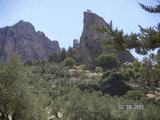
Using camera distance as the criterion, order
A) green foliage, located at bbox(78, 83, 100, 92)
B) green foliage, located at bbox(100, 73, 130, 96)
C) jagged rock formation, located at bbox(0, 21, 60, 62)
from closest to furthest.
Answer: green foliage, located at bbox(78, 83, 100, 92) → green foliage, located at bbox(100, 73, 130, 96) → jagged rock formation, located at bbox(0, 21, 60, 62)

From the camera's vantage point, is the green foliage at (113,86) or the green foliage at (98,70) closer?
the green foliage at (113,86)

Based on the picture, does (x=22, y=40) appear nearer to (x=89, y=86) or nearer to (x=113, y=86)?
(x=113, y=86)

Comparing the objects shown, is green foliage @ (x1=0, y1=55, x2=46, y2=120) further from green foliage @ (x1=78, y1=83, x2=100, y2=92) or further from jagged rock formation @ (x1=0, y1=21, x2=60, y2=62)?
jagged rock formation @ (x1=0, y1=21, x2=60, y2=62)

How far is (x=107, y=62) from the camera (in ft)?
390

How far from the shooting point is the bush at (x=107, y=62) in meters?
117

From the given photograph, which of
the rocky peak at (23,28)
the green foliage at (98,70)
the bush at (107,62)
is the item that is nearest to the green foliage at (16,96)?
the green foliage at (98,70)

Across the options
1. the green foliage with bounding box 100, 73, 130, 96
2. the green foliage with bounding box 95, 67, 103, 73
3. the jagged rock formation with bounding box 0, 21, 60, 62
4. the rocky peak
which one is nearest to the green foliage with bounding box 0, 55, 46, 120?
the green foliage with bounding box 100, 73, 130, 96

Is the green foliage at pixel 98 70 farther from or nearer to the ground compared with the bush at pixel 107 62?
nearer to the ground

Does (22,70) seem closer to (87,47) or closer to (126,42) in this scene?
(126,42)

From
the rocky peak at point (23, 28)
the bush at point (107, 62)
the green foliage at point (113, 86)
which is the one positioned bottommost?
the green foliage at point (113, 86)

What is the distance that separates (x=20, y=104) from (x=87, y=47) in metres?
101

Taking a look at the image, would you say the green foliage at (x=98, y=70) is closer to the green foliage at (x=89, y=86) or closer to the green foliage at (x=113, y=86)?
the green foliage at (x=113, y=86)

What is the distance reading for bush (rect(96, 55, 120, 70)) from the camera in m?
117

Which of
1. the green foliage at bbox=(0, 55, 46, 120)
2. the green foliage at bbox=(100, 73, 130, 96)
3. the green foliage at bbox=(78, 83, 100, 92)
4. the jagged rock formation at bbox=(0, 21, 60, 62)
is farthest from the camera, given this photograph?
the jagged rock formation at bbox=(0, 21, 60, 62)
